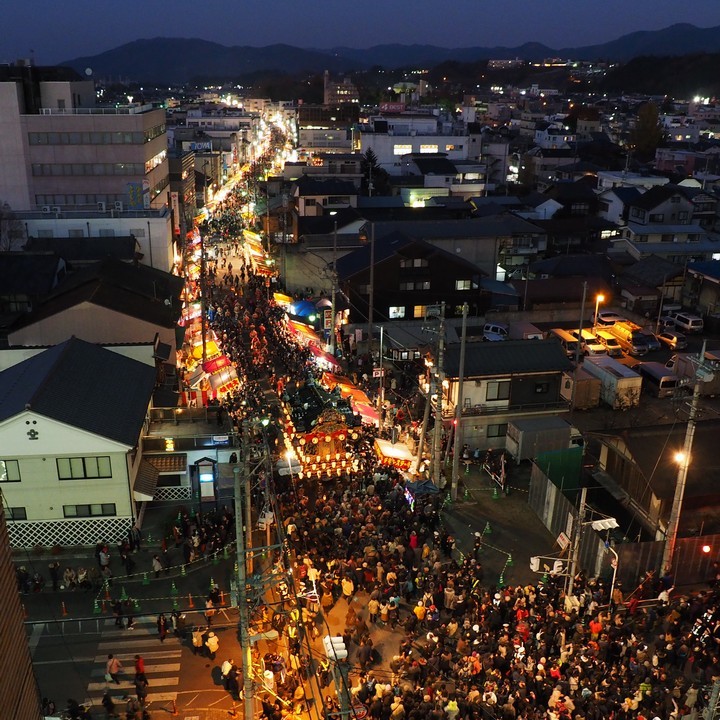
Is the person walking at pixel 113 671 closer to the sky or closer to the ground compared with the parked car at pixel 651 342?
closer to the ground

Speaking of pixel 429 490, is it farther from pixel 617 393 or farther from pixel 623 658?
pixel 617 393

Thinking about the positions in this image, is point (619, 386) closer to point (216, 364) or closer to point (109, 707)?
point (216, 364)

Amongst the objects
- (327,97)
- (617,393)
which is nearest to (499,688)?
(617,393)

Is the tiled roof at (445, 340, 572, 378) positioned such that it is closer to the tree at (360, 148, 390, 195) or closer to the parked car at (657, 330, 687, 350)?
the parked car at (657, 330, 687, 350)

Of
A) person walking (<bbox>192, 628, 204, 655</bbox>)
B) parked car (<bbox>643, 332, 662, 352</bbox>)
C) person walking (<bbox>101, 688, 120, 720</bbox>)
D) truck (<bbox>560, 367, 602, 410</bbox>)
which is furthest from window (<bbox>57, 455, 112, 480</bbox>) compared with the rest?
parked car (<bbox>643, 332, 662, 352</bbox>)

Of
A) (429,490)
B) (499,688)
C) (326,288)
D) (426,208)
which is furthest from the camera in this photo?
(426,208)

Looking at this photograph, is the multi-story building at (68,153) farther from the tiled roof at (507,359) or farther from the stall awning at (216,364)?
the tiled roof at (507,359)

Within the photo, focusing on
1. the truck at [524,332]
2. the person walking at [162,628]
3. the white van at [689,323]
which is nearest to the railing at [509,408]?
the truck at [524,332]
